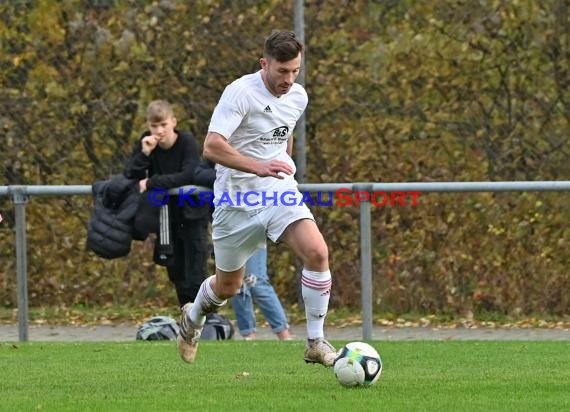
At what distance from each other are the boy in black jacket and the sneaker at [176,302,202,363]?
2.44 metres

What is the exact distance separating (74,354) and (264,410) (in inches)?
148

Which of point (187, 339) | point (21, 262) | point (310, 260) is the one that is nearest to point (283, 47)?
point (310, 260)

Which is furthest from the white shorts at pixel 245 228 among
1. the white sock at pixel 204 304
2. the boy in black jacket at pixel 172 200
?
the boy in black jacket at pixel 172 200

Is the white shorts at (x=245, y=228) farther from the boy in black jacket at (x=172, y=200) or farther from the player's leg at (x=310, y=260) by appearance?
the boy in black jacket at (x=172, y=200)

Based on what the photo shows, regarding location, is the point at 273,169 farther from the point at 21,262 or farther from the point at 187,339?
the point at 21,262

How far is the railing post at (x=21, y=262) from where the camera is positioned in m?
11.8

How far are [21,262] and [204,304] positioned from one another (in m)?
3.25

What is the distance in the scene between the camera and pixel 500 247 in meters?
13.1

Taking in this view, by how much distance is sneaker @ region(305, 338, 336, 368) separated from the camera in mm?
8148

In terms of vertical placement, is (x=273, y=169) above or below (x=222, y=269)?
above

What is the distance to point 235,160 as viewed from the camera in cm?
827

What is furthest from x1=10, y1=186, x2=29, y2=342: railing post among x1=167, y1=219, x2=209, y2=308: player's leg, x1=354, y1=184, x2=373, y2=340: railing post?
x1=354, y1=184, x2=373, y2=340: railing post

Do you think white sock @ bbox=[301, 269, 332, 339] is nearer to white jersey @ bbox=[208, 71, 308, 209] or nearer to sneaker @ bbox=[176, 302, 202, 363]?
white jersey @ bbox=[208, 71, 308, 209]

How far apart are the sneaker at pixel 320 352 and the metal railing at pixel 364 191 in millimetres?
3045
